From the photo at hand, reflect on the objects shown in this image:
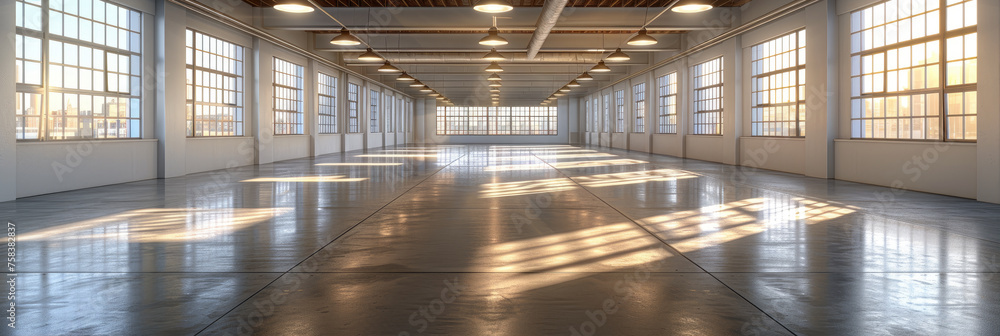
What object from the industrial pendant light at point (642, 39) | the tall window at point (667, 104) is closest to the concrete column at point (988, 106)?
the industrial pendant light at point (642, 39)

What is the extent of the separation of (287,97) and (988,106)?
24.6m

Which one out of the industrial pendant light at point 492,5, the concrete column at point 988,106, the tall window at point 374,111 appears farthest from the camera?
the tall window at point 374,111

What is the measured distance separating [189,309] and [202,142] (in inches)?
694

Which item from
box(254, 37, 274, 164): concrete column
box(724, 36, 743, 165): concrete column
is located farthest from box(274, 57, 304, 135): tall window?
box(724, 36, 743, 165): concrete column

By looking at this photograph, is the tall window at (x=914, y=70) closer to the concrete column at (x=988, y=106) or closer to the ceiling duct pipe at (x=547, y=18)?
the concrete column at (x=988, y=106)

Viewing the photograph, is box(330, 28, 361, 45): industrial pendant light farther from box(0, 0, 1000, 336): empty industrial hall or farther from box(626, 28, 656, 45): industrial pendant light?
box(626, 28, 656, 45): industrial pendant light

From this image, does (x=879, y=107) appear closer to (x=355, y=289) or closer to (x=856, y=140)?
(x=856, y=140)

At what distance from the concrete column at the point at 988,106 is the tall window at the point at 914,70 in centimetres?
101

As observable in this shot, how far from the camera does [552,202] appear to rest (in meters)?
12.2

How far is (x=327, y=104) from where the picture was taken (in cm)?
3544

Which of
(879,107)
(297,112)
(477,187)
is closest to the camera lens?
Answer: (477,187)

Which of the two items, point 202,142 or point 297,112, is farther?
point 297,112

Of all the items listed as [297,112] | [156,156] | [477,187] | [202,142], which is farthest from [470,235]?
[297,112]

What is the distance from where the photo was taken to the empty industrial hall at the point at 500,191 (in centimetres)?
486
